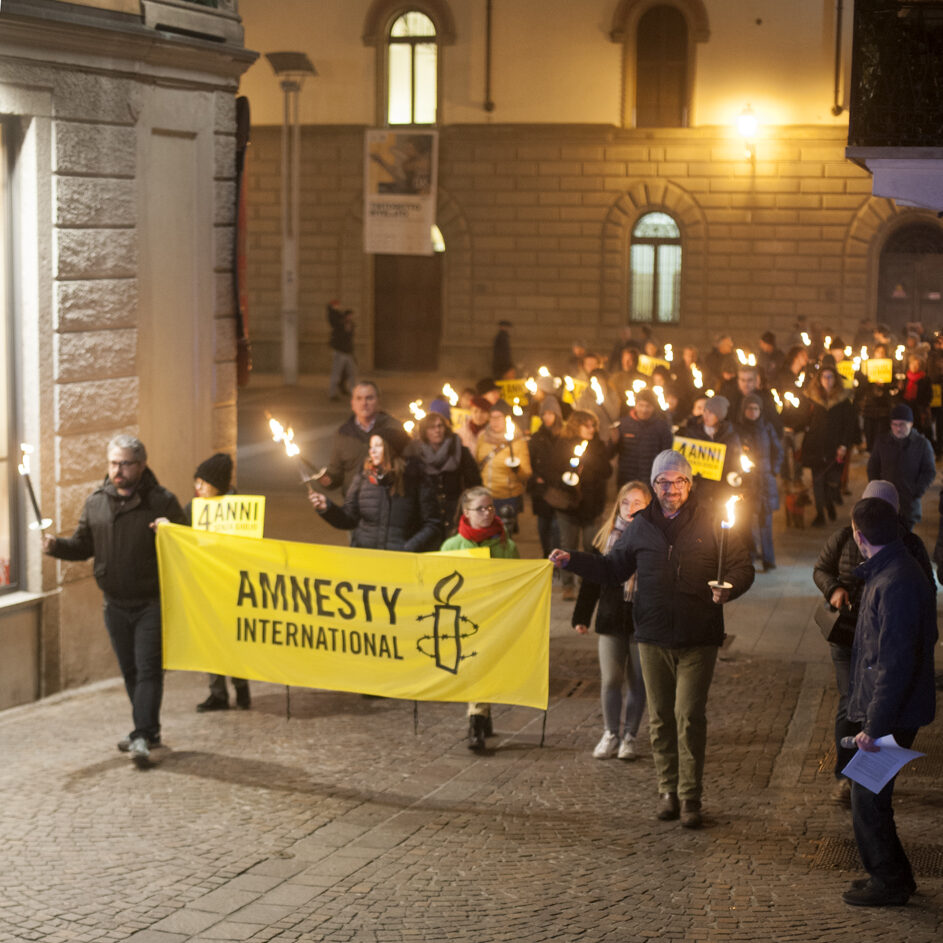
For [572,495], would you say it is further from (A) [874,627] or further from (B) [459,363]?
(B) [459,363]

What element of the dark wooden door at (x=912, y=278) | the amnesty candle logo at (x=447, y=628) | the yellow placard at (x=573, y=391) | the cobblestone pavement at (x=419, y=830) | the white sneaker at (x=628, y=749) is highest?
the dark wooden door at (x=912, y=278)

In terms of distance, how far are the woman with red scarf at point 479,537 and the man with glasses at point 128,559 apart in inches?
69.8

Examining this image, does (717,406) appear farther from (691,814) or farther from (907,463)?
(691,814)

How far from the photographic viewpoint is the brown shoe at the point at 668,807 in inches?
317

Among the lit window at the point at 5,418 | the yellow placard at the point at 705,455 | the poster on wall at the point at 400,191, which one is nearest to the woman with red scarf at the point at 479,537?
the lit window at the point at 5,418

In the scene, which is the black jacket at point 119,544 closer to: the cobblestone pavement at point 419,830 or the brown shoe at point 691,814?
the cobblestone pavement at point 419,830

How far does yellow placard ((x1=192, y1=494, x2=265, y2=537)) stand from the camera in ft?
33.0

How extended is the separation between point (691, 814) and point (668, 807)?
155 millimetres

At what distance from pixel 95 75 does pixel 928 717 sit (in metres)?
6.98

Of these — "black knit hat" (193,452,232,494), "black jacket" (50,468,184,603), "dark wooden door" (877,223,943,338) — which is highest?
"dark wooden door" (877,223,943,338)

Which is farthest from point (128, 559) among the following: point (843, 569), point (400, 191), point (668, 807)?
point (400, 191)

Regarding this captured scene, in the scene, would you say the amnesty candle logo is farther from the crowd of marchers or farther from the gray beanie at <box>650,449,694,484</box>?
the gray beanie at <box>650,449,694,484</box>

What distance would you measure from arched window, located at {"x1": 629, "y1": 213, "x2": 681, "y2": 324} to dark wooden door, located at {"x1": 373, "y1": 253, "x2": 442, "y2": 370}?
4.63 m

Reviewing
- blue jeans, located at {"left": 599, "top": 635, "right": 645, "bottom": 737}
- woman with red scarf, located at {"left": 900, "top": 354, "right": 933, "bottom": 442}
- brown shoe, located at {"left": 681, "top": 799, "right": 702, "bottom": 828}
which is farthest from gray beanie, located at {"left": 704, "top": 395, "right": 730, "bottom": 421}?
woman with red scarf, located at {"left": 900, "top": 354, "right": 933, "bottom": 442}
